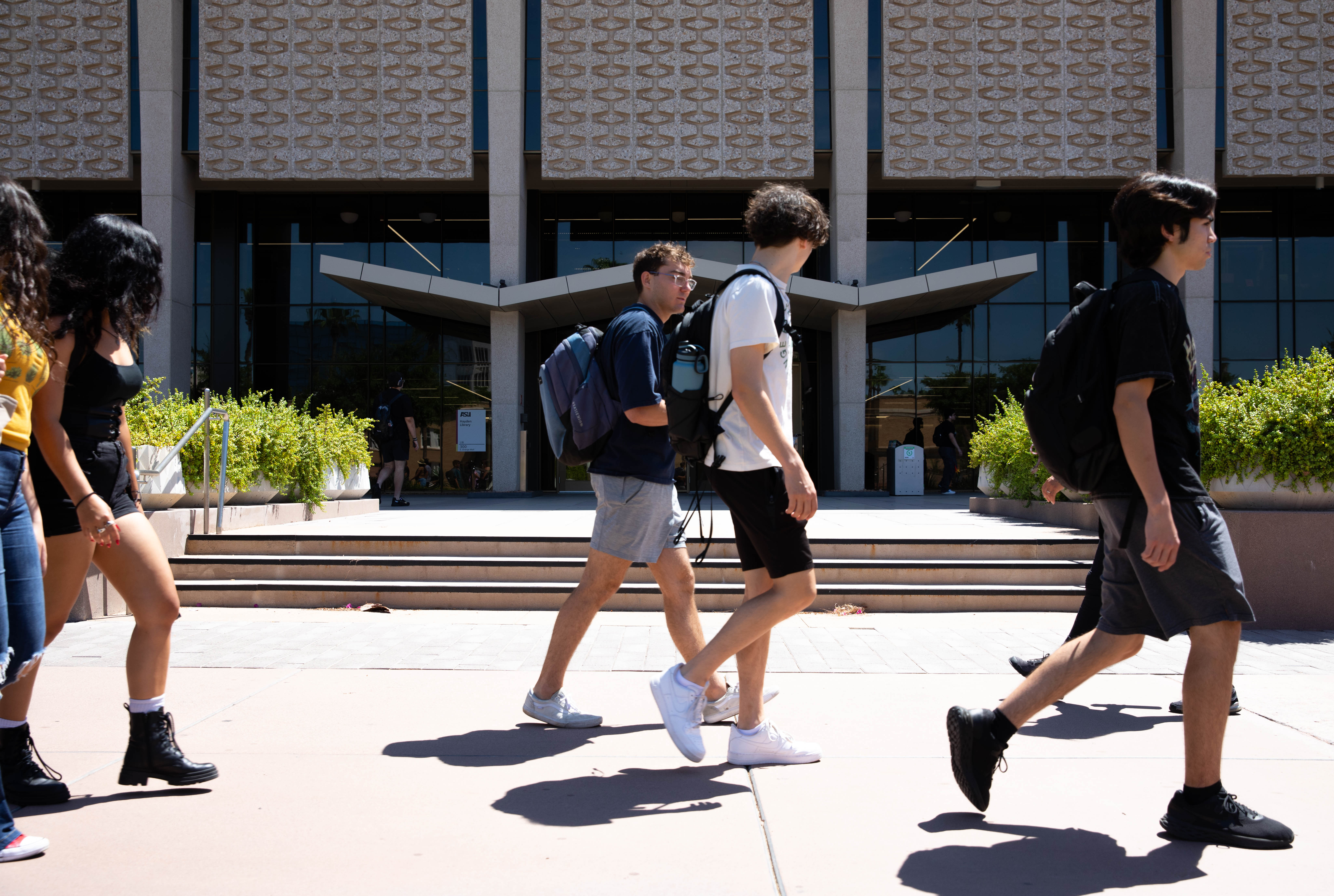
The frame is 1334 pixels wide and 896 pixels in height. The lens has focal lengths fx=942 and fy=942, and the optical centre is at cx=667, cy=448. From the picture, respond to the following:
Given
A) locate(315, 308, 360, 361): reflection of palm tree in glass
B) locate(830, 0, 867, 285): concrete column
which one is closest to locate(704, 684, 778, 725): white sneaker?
locate(830, 0, 867, 285): concrete column

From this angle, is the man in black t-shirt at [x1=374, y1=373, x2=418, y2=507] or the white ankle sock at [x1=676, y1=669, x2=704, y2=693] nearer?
the white ankle sock at [x1=676, y1=669, x2=704, y2=693]

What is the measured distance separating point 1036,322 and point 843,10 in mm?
8499

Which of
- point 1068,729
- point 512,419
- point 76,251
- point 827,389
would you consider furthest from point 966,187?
point 76,251

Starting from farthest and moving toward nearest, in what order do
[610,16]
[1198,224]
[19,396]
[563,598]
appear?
[610,16], [563,598], [1198,224], [19,396]

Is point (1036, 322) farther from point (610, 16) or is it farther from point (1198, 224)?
point (1198, 224)

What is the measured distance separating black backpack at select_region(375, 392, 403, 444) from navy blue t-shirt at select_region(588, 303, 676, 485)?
1175 centimetres

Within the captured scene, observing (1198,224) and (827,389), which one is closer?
(1198,224)

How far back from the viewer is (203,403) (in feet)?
30.1

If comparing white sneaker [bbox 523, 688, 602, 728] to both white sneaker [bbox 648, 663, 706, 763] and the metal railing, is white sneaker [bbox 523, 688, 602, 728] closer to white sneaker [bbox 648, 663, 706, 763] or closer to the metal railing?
white sneaker [bbox 648, 663, 706, 763]

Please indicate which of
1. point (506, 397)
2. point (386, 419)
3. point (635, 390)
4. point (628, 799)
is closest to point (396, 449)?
point (386, 419)

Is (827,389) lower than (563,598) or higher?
higher

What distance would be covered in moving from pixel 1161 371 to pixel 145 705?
3.30 m

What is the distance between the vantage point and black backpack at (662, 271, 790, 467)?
3.20 metres

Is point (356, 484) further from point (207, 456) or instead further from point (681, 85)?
point (681, 85)
